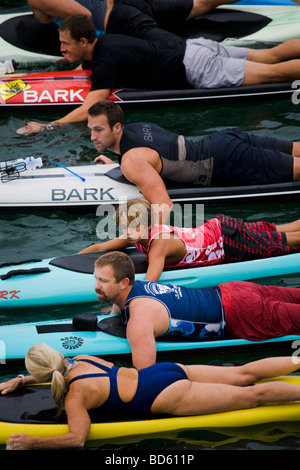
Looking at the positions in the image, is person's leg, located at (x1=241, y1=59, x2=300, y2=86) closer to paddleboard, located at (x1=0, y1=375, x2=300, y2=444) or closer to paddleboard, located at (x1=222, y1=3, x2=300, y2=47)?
paddleboard, located at (x1=222, y1=3, x2=300, y2=47)

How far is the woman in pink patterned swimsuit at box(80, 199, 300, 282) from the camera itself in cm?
576

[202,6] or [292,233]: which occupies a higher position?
[202,6]

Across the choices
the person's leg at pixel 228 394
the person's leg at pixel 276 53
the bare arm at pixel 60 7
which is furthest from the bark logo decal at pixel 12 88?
the person's leg at pixel 228 394

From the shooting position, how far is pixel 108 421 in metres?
4.62

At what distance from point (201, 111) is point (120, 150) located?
7.79 feet

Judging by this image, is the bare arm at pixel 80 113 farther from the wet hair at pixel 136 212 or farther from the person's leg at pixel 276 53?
the wet hair at pixel 136 212

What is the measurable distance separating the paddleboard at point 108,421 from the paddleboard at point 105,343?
51 centimetres

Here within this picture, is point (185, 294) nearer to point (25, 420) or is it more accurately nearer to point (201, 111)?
point (25, 420)

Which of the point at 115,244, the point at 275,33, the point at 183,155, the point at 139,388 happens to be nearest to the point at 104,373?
the point at 139,388

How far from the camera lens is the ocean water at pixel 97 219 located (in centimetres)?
471

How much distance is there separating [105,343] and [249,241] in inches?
64.6

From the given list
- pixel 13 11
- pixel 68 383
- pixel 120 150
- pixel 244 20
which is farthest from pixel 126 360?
pixel 13 11

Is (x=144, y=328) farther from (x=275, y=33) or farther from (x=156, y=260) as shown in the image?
(x=275, y=33)

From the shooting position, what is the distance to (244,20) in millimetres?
9859
